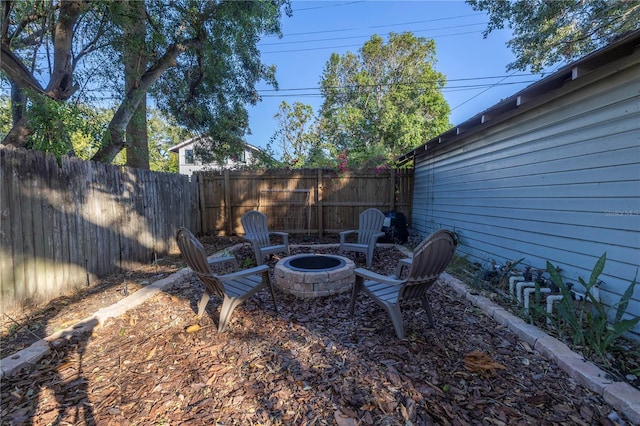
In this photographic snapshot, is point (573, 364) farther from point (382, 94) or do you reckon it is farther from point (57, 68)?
point (382, 94)

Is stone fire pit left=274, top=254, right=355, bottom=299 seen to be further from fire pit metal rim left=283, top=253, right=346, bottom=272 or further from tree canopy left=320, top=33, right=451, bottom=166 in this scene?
tree canopy left=320, top=33, right=451, bottom=166

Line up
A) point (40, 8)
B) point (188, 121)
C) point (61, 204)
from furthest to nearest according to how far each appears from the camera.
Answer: point (188, 121) → point (40, 8) → point (61, 204)

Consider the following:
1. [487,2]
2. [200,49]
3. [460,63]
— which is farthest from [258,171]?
[460,63]

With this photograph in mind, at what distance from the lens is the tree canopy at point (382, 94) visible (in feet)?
39.6

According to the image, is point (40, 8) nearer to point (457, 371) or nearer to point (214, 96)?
point (214, 96)

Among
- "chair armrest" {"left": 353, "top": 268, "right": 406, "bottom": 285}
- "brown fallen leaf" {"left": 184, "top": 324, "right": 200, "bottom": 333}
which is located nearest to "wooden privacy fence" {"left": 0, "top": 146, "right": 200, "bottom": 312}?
"brown fallen leaf" {"left": 184, "top": 324, "right": 200, "bottom": 333}

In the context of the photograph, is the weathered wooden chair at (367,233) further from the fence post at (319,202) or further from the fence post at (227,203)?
the fence post at (227,203)

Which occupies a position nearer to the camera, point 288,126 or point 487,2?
point 487,2

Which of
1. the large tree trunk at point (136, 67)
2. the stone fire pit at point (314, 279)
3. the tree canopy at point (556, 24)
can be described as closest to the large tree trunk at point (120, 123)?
the large tree trunk at point (136, 67)

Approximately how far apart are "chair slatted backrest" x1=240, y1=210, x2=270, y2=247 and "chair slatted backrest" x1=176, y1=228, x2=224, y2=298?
6.49ft

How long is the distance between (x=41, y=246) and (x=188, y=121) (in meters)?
4.59

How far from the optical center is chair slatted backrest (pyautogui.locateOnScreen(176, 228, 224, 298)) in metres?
2.15

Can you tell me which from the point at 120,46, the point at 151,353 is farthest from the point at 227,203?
the point at 151,353

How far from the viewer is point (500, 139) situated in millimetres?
3482
